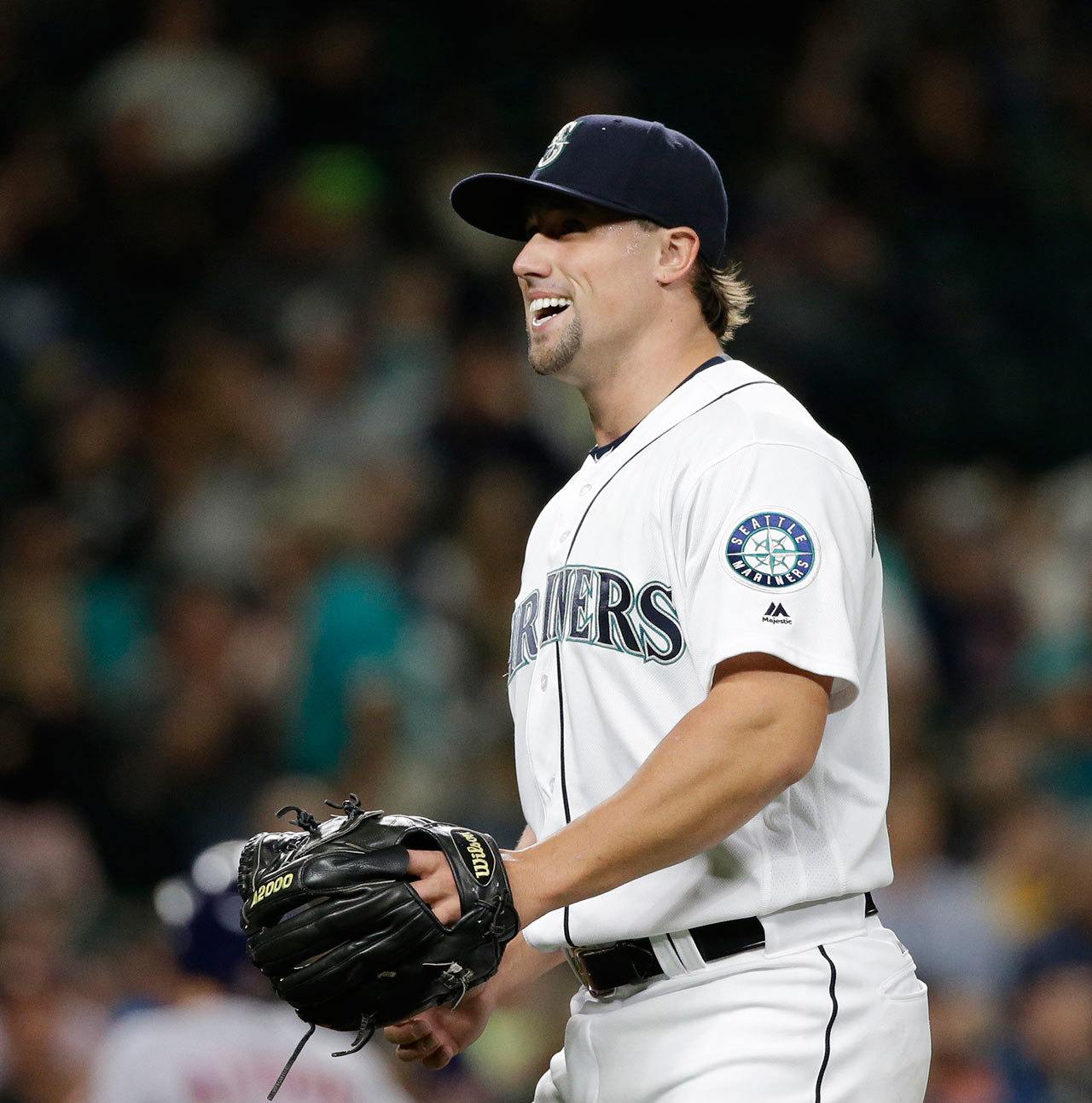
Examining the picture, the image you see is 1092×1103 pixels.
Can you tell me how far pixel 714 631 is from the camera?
74.0 inches

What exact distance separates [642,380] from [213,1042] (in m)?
1.73

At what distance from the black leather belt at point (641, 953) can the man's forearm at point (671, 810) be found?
0.28 metres

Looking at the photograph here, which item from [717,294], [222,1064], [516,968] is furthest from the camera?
[222,1064]

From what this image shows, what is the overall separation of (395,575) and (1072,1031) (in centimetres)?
257

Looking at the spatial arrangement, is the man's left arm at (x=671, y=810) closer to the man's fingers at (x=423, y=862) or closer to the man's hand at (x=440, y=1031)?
the man's fingers at (x=423, y=862)

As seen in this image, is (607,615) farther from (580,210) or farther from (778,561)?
(580,210)

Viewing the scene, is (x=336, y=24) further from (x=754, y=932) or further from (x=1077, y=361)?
(x=754, y=932)

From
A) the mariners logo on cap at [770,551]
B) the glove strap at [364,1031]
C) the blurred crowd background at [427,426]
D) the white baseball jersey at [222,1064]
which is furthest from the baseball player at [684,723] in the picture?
the blurred crowd background at [427,426]

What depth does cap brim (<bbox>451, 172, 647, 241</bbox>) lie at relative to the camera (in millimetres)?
2359

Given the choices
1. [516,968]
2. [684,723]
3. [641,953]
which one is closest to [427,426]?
[516,968]

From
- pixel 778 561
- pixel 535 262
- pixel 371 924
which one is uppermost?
pixel 535 262

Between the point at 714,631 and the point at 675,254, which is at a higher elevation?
the point at 675,254

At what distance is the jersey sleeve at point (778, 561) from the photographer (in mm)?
1854

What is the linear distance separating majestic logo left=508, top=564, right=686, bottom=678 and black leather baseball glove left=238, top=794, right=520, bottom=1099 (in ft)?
1.32
